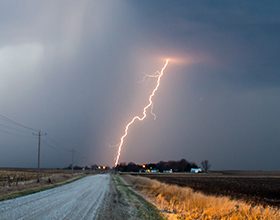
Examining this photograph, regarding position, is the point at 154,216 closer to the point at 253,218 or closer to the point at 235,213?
the point at 235,213

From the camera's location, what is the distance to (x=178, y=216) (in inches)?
535

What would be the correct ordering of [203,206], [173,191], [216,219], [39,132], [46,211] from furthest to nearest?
[39,132] → [173,191] → [203,206] → [46,211] → [216,219]

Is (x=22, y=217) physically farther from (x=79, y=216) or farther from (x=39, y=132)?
(x=39, y=132)

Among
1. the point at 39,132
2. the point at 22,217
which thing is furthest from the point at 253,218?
the point at 39,132

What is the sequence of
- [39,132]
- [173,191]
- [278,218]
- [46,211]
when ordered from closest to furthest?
[278,218]
[46,211]
[173,191]
[39,132]

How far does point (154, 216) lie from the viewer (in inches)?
541

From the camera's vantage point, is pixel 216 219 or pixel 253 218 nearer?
pixel 253 218

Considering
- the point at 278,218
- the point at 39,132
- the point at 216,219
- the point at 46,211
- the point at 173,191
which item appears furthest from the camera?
the point at 39,132

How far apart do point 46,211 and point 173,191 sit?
1243 centimetres

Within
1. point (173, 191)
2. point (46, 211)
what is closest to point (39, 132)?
point (173, 191)

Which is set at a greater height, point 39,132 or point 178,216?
point 39,132

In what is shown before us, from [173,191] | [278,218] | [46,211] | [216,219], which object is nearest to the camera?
[278,218]

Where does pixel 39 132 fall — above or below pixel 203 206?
above

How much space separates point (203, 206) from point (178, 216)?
262 cm
